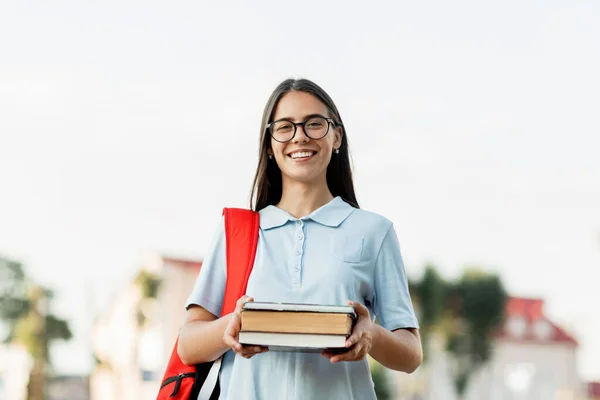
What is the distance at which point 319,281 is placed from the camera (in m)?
2.75

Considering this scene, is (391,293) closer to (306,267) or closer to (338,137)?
(306,267)

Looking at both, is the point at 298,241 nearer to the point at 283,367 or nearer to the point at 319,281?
the point at 319,281

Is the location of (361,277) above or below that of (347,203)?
below

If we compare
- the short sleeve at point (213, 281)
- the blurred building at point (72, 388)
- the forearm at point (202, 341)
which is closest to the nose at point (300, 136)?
the short sleeve at point (213, 281)

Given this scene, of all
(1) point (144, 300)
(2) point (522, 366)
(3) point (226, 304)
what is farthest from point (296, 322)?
(2) point (522, 366)

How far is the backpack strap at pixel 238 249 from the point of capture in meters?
2.83

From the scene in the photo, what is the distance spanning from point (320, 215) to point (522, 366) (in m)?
51.6

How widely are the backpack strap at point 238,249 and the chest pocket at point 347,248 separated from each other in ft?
0.74

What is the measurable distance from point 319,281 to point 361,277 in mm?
123

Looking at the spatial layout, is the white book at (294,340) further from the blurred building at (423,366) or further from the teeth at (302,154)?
the blurred building at (423,366)

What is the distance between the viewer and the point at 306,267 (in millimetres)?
2793

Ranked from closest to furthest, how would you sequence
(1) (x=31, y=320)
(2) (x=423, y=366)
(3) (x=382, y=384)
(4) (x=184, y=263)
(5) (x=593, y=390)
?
1. (1) (x=31, y=320)
2. (4) (x=184, y=263)
3. (3) (x=382, y=384)
4. (2) (x=423, y=366)
5. (5) (x=593, y=390)

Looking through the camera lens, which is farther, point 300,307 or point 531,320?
point 531,320

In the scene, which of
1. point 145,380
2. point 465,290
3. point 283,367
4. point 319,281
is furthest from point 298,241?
point 465,290
